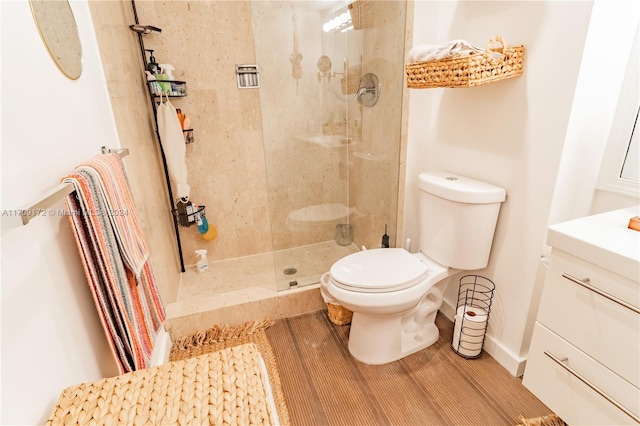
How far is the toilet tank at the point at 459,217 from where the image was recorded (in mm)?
1399

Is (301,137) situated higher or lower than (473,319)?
higher

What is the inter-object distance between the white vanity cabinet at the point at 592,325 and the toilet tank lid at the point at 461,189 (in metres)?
0.38

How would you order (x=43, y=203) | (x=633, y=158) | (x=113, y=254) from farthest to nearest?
(x=633, y=158) → (x=113, y=254) → (x=43, y=203)

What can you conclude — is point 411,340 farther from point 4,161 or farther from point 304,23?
point 304,23

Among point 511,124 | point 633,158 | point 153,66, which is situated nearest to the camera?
point 633,158

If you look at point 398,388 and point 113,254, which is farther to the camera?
point 398,388

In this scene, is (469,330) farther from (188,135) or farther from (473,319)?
(188,135)

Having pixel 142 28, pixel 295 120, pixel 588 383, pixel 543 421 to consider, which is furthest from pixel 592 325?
pixel 142 28

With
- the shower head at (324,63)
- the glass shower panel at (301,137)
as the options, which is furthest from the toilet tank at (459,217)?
the shower head at (324,63)

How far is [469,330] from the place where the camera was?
61.1 inches

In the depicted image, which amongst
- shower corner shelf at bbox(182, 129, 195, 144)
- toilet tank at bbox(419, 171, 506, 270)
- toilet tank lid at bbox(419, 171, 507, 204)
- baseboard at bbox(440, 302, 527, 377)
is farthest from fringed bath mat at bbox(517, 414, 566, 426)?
shower corner shelf at bbox(182, 129, 195, 144)

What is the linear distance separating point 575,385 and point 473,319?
0.56 metres

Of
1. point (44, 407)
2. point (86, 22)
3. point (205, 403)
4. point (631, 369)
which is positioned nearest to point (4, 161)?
point (44, 407)

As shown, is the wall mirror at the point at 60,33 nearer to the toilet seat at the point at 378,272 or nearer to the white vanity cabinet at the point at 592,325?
the toilet seat at the point at 378,272
